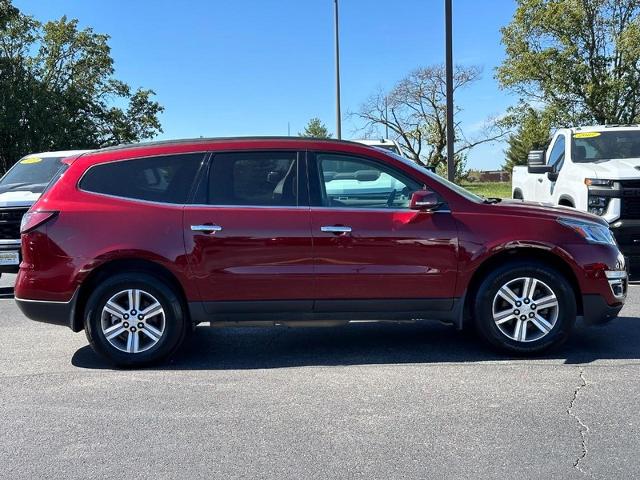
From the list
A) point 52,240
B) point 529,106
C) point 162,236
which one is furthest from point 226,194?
point 529,106

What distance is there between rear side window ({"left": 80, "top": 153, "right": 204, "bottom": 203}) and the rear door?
0.17 m

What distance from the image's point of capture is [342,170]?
5391mm

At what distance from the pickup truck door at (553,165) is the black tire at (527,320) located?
456 centimetres

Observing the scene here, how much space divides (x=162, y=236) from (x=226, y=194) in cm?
62

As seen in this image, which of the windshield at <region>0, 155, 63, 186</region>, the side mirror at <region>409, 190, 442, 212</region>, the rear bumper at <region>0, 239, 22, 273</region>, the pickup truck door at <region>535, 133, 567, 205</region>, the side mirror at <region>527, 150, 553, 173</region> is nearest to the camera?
the side mirror at <region>409, 190, 442, 212</region>

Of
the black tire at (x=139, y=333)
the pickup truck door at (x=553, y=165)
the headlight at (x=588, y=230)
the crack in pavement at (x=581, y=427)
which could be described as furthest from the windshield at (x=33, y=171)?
the crack in pavement at (x=581, y=427)

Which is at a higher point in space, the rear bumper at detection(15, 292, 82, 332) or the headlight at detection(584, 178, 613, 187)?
the headlight at detection(584, 178, 613, 187)

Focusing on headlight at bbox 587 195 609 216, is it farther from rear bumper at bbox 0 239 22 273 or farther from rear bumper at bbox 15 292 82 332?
rear bumper at bbox 0 239 22 273

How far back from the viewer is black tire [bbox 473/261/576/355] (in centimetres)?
514

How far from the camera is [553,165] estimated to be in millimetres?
9781

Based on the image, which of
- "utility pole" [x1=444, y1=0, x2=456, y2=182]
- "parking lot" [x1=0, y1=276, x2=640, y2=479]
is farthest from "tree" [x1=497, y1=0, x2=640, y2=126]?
"parking lot" [x1=0, y1=276, x2=640, y2=479]

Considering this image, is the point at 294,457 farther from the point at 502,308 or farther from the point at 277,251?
the point at 502,308

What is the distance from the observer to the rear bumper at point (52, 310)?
16.8ft

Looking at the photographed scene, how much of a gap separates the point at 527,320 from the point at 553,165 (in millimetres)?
5303
